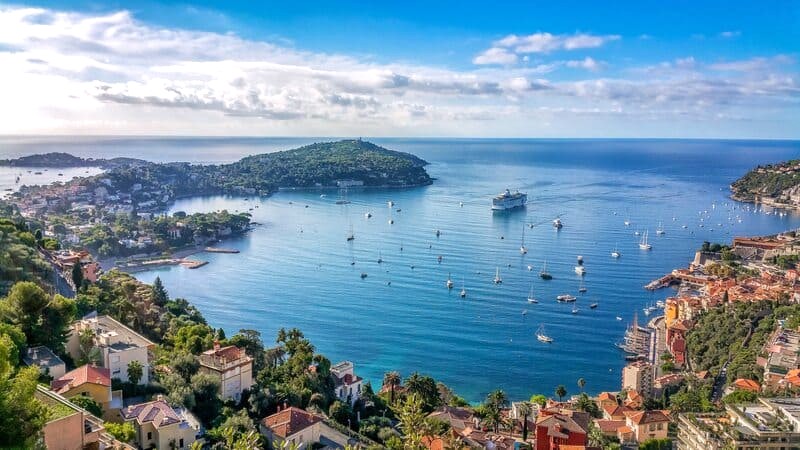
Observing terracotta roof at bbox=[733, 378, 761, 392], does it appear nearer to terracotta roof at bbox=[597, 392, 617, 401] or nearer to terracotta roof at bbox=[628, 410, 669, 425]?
terracotta roof at bbox=[597, 392, 617, 401]

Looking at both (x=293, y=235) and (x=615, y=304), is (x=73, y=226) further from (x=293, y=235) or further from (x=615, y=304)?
(x=615, y=304)

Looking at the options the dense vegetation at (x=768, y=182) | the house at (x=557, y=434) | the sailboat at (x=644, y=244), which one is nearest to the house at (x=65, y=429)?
the house at (x=557, y=434)

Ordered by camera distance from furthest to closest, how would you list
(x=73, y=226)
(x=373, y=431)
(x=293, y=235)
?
(x=293, y=235), (x=73, y=226), (x=373, y=431)

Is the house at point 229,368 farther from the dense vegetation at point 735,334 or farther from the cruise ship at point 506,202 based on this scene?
the cruise ship at point 506,202

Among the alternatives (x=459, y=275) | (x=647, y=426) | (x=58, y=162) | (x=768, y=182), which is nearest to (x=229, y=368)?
(x=647, y=426)

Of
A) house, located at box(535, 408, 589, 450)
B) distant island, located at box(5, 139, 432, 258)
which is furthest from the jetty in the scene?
house, located at box(535, 408, 589, 450)

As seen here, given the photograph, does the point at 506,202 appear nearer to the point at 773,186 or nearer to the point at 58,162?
the point at 773,186

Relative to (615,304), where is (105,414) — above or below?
above

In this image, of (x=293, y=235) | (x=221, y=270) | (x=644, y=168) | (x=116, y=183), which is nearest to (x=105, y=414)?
(x=221, y=270)
